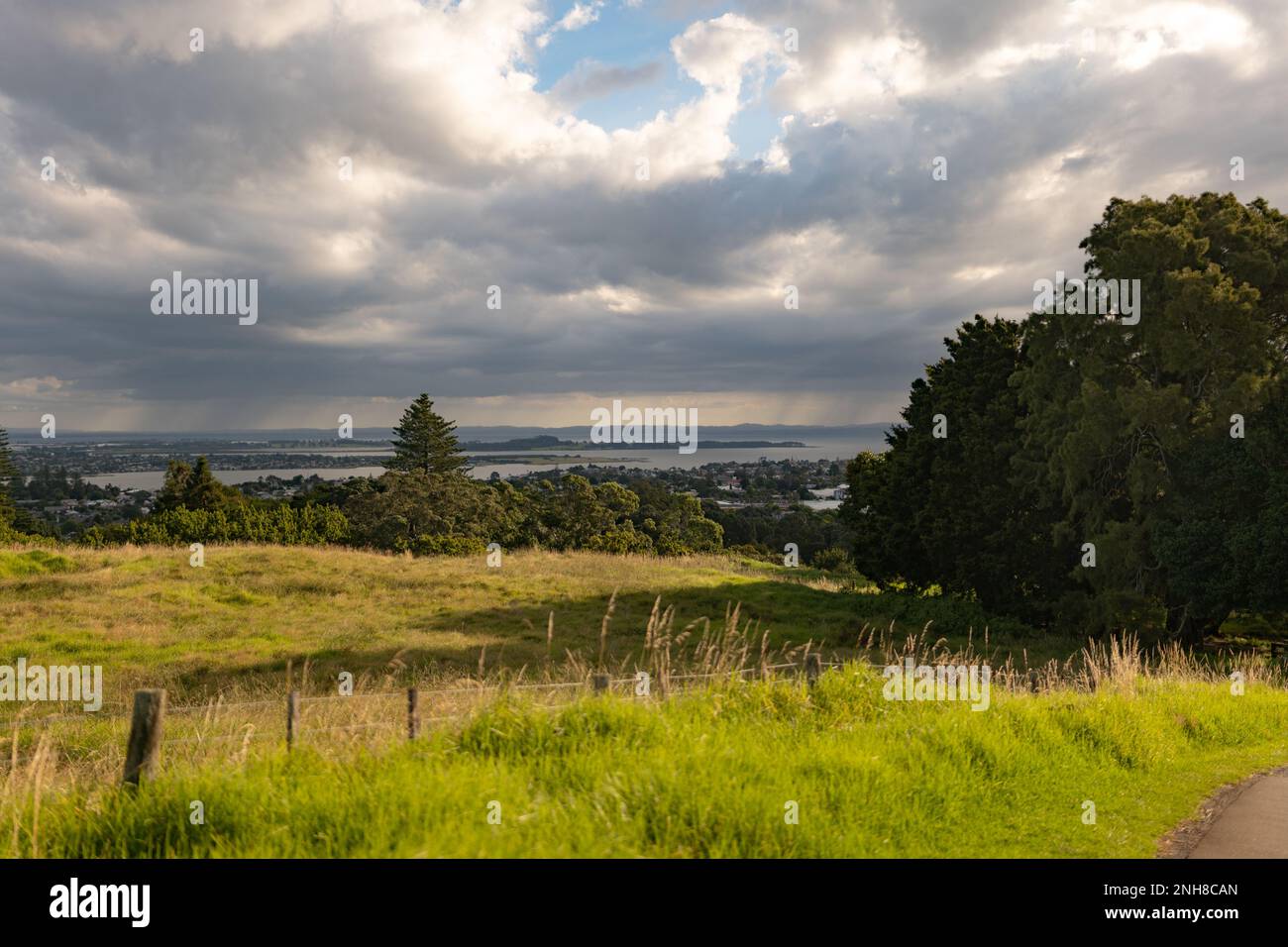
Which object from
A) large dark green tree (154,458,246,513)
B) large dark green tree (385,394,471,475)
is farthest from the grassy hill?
large dark green tree (385,394,471,475)

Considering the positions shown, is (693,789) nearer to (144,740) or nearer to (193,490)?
(144,740)

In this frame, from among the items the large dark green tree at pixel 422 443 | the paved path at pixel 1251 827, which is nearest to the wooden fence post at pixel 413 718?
the paved path at pixel 1251 827

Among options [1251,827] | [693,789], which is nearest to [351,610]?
[693,789]

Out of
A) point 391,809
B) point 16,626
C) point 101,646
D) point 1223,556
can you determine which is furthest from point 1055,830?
point 16,626

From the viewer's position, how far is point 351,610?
92.4ft

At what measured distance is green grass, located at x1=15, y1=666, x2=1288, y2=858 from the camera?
4.90 meters

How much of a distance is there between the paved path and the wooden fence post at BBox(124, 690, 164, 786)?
26.4 ft

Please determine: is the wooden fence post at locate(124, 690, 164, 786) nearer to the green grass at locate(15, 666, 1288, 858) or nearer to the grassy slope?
the green grass at locate(15, 666, 1288, 858)

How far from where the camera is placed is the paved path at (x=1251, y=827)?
634cm

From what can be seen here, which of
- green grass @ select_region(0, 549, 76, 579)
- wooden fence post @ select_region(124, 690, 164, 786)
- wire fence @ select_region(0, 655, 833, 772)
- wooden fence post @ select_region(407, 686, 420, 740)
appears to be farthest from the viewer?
green grass @ select_region(0, 549, 76, 579)

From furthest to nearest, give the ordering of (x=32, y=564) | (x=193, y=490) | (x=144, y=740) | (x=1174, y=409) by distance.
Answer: (x=193, y=490) → (x=32, y=564) → (x=1174, y=409) → (x=144, y=740)

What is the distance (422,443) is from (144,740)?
→ 3358 inches

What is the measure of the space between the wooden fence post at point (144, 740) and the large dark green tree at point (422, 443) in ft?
273

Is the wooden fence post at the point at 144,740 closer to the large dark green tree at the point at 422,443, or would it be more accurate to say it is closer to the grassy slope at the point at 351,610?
the grassy slope at the point at 351,610
